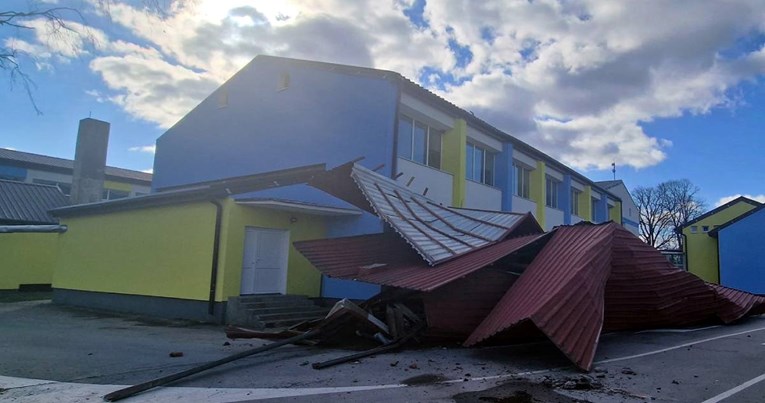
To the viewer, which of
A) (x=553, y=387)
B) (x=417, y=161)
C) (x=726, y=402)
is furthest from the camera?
(x=417, y=161)

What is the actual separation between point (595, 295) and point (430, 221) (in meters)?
4.56

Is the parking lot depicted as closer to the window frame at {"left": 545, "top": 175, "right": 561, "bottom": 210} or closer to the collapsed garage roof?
the collapsed garage roof

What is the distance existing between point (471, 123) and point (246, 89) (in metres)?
9.12

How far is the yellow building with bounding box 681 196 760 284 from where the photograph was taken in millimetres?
30691

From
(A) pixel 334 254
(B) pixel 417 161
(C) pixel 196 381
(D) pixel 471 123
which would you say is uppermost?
(D) pixel 471 123

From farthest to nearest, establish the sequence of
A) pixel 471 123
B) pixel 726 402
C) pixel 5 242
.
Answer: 1. pixel 5 242
2. pixel 471 123
3. pixel 726 402

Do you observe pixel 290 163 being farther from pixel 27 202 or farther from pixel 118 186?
pixel 118 186

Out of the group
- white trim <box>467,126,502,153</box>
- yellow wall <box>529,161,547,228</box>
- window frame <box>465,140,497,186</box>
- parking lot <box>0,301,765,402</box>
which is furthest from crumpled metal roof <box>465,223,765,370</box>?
yellow wall <box>529,161,547,228</box>

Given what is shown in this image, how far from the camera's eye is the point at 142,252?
15086 mm

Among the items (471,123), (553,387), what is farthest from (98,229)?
(553,387)

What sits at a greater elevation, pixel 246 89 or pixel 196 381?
pixel 246 89

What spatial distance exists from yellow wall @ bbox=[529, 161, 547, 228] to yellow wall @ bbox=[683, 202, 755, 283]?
43.5ft

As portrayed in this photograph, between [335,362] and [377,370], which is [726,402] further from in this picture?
[335,362]

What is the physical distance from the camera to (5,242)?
21484 millimetres
